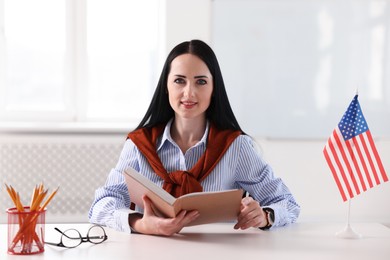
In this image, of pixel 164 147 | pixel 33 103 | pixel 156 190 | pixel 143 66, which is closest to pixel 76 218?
pixel 33 103

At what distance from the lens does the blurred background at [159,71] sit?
11.6 feet

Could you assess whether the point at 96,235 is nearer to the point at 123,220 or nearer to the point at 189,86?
the point at 123,220

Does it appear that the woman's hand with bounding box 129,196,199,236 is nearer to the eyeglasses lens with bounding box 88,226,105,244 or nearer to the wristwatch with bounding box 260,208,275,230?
the eyeglasses lens with bounding box 88,226,105,244

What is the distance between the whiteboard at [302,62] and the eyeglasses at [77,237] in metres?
2.17

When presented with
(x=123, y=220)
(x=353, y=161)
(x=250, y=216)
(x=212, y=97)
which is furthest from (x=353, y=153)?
(x=123, y=220)

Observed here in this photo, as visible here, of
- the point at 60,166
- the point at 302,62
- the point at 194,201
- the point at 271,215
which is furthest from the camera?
the point at 302,62

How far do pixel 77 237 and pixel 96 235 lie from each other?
60mm

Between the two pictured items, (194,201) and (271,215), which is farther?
(271,215)

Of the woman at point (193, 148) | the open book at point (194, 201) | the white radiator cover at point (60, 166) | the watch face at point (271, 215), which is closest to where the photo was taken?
the open book at point (194, 201)

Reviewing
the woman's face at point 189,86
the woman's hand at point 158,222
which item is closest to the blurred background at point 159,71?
the woman's face at point 189,86

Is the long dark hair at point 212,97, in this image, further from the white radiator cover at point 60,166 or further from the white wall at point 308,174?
the white wall at point 308,174

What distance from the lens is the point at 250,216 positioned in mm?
1722

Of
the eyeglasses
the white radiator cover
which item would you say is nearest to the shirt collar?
the eyeglasses

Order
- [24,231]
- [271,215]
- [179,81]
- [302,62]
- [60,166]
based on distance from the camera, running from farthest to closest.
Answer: [302,62] → [60,166] → [179,81] → [271,215] → [24,231]
